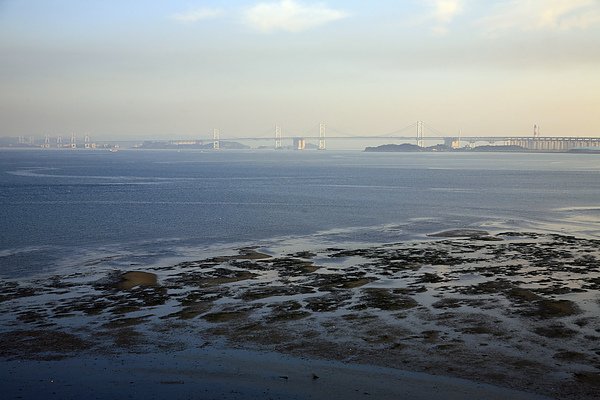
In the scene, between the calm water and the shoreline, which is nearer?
the shoreline

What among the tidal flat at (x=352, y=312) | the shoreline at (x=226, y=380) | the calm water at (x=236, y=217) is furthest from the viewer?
the calm water at (x=236, y=217)

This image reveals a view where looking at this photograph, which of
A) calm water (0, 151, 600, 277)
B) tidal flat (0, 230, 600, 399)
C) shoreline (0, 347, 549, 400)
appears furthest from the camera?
calm water (0, 151, 600, 277)

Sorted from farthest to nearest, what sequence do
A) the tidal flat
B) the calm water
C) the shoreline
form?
the calm water
the tidal flat
the shoreline

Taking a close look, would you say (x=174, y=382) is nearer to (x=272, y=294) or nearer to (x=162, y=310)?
(x=162, y=310)

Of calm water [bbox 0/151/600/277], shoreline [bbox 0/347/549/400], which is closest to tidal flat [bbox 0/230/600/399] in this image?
shoreline [bbox 0/347/549/400]

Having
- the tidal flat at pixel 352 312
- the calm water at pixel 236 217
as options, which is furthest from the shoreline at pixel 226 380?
the calm water at pixel 236 217

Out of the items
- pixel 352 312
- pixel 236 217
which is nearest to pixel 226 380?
pixel 352 312

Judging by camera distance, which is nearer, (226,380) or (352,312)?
(226,380)

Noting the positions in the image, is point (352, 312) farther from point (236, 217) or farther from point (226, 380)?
point (236, 217)

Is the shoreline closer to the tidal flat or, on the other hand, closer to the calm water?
the tidal flat

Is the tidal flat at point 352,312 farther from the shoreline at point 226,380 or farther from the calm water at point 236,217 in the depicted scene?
the calm water at point 236,217
